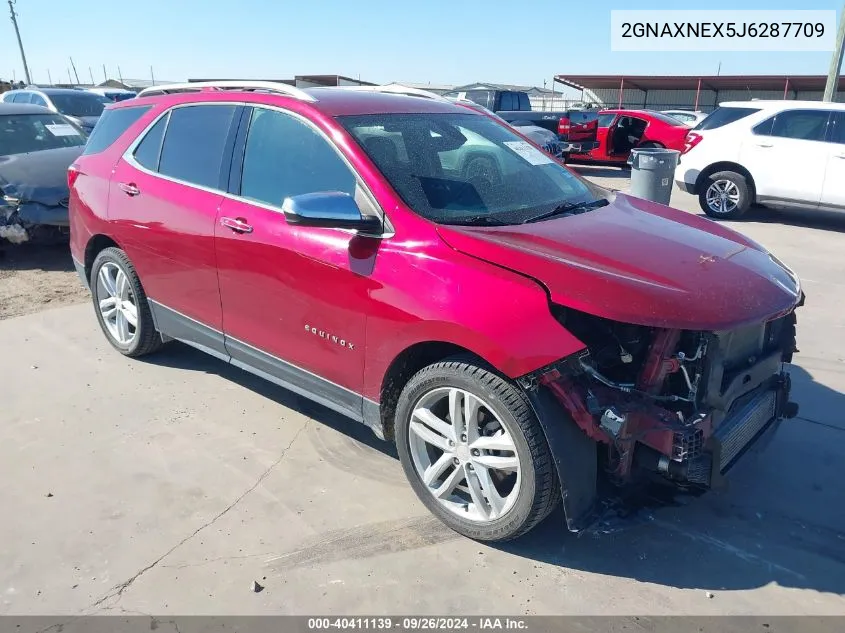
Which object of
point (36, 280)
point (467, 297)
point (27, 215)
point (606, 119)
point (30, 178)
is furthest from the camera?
point (606, 119)

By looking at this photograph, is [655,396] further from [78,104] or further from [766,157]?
[78,104]

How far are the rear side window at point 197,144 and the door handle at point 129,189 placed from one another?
0.82 ft

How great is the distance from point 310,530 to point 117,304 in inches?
104

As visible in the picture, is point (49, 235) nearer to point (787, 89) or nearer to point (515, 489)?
point (515, 489)

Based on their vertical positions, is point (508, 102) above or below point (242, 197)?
below

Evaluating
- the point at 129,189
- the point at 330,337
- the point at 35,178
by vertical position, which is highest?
the point at 129,189

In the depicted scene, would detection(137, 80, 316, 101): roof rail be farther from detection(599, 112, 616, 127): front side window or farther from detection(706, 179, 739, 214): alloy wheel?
detection(599, 112, 616, 127): front side window

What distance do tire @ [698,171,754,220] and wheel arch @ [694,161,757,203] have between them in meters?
0.03

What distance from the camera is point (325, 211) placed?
113 inches

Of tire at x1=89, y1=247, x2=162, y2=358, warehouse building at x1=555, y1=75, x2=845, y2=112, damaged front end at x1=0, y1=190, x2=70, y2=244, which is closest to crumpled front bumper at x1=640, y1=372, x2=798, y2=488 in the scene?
tire at x1=89, y1=247, x2=162, y2=358

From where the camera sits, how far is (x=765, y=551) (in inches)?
113

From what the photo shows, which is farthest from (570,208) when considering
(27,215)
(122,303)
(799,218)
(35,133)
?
(799,218)

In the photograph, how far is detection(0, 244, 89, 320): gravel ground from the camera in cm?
618

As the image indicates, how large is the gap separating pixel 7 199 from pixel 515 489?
21.9ft
